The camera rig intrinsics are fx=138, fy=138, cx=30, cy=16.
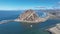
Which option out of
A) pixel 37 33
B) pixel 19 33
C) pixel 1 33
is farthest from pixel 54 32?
pixel 1 33

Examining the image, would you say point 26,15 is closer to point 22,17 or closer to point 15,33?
point 22,17

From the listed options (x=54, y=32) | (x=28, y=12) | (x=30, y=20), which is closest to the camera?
(x=54, y=32)

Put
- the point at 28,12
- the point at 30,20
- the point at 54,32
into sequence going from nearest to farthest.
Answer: the point at 54,32, the point at 30,20, the point at 28,12

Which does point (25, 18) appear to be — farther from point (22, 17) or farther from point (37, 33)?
point (37, 33)

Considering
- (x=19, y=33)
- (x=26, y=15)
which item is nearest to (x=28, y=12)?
(x=26, y=15)

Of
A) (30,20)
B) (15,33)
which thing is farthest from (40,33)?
(30,20)

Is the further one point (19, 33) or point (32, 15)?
point (32, 15)

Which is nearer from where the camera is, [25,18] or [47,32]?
[47,32]
